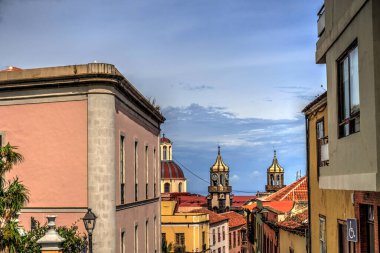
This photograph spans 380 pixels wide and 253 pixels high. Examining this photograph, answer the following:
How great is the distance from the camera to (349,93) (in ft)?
34.7

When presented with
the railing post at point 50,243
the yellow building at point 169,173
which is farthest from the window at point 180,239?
the yellow building at point 169,173

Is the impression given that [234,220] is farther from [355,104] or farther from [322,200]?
[355,104]

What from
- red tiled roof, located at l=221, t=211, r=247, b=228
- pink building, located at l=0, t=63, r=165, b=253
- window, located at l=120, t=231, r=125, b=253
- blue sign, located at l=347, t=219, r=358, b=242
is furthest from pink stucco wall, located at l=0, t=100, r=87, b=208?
red tiled roof, located at l=221, t=211, r=247, b=228

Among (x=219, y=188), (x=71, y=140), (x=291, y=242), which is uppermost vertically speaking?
(x=71, y=140)

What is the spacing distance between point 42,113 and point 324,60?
8210mm

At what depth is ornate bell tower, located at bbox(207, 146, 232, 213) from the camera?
109250mm

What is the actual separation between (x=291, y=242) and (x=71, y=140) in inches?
371

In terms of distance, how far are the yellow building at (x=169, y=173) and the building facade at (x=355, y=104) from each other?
97.0 metres

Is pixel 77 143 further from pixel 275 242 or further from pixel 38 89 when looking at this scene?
pixel 275 242

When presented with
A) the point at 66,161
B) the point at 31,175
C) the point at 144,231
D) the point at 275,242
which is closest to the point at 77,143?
the point at 66,161

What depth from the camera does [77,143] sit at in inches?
651

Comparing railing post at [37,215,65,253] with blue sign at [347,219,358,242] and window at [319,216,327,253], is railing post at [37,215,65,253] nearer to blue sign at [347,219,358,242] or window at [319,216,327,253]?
blue sign at [347,219,358,242]

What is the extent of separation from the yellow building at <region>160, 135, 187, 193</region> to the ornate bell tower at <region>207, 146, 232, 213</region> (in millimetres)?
5576

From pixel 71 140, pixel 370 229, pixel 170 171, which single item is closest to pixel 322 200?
pixel 370 229
